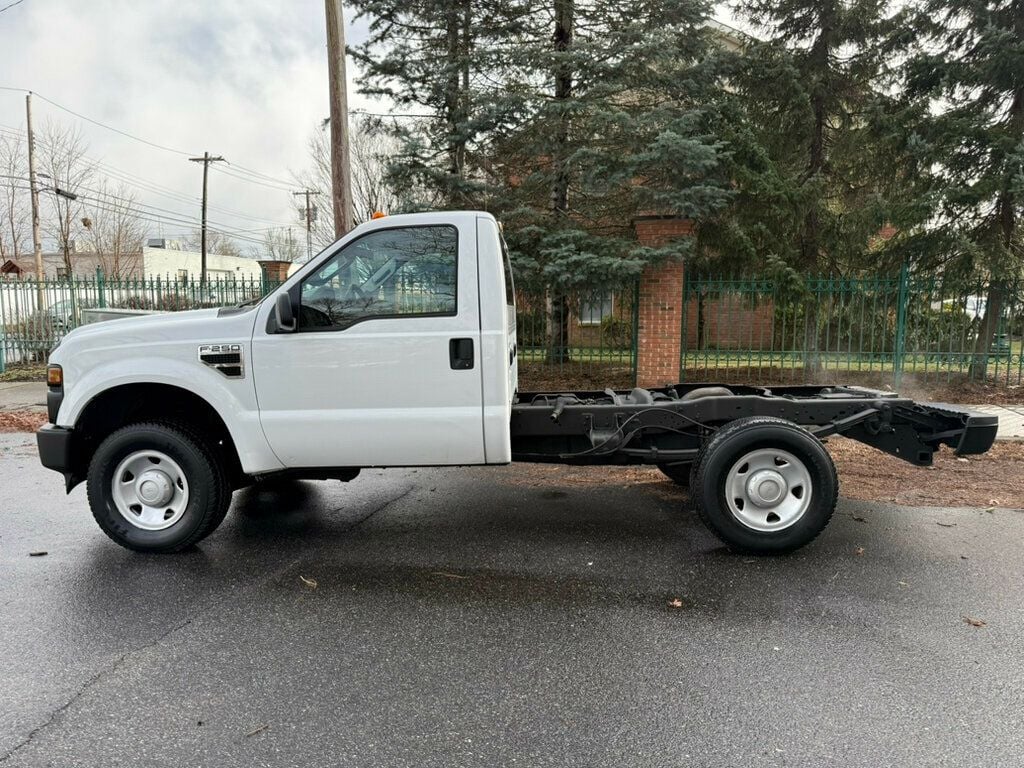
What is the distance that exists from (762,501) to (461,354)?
7.23ft

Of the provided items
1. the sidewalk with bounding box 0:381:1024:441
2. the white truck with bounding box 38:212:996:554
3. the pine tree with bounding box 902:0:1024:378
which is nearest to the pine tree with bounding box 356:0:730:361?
the pine tree with bounding box 902:0:1024:378

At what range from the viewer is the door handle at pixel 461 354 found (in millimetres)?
4266

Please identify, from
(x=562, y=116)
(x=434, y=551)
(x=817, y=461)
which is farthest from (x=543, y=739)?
(x=562, y=116)

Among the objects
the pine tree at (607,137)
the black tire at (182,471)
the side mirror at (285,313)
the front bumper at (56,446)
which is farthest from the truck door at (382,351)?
the pine tree at (607,137)

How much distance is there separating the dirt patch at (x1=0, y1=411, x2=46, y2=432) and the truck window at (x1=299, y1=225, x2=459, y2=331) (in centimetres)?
766

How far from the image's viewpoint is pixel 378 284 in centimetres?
431

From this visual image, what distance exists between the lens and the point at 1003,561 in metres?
4.36

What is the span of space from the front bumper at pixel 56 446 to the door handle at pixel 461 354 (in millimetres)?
2622

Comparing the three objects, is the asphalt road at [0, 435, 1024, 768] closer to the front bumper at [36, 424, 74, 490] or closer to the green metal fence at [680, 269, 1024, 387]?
the front bumper at [36, 424, 74, 490]

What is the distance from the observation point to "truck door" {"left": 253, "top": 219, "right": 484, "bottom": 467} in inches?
168

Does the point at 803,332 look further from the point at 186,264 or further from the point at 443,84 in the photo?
the point at 186,264

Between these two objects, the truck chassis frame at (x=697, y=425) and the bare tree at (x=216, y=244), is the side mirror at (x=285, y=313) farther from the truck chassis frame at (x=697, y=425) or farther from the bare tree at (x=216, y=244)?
the bare tree at (x=216, y=244)

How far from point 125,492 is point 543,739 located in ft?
11.3

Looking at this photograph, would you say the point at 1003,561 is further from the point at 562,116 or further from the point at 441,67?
the point at 441,67
